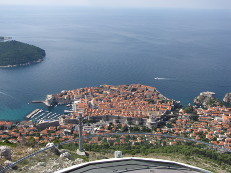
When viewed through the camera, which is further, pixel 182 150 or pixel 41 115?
pixel 41 115

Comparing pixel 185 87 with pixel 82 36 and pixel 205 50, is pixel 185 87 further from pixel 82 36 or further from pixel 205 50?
pixel 82 36

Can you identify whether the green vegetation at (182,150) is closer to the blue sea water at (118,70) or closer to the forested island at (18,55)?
the blue sea water at (118,70)

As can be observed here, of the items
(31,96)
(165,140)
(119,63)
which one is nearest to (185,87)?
(119,63)

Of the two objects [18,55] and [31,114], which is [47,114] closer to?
[31,114]

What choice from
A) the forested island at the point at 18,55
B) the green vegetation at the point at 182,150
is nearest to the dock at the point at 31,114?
the green vegetation at the point at 182,150

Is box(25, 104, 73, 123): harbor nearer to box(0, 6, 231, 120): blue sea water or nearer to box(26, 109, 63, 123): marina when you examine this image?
box(26, 109, 63, 123): marina

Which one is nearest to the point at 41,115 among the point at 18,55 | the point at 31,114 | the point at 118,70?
the point at 31,114

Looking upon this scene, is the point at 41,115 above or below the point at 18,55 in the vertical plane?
below

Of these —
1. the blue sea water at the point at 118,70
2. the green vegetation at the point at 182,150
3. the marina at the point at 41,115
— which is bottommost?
the marina at the point at 41,115

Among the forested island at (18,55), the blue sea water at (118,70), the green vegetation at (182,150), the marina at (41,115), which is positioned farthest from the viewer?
the forested island at (18,55)
